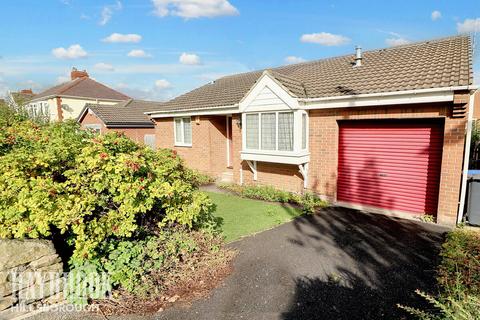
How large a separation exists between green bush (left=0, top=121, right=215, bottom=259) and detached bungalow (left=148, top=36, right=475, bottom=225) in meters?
5.29

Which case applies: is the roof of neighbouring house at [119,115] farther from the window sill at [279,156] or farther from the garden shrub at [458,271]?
the garden shrub at [458,271]

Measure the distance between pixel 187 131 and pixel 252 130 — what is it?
5.61 m

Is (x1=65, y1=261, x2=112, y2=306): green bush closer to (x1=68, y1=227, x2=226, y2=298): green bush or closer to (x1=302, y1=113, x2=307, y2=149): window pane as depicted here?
(x1=68, y1=227, x2=226, y2=298): green bush

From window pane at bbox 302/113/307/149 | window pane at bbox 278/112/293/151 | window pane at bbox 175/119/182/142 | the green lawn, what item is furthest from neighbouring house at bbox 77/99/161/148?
window pane at bbox 302/113/307/149

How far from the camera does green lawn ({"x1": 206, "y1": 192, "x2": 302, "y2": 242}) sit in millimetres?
6854

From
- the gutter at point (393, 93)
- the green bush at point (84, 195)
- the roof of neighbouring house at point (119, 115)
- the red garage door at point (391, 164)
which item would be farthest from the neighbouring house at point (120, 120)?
the green bush at point (84, 195)

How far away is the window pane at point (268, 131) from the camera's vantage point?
934cm

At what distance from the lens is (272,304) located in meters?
3.98

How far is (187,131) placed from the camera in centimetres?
1448

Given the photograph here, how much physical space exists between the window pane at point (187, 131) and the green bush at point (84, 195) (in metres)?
9.44

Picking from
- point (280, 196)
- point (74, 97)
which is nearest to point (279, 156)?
point (280, 196)

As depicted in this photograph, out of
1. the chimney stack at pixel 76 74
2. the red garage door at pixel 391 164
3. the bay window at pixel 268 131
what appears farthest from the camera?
the chimney stack at pixel 76 74

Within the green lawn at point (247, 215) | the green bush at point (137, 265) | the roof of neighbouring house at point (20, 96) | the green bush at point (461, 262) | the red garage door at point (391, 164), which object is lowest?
the green lawn at point (247, 215)

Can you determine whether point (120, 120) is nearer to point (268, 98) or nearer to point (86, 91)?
point (86, 91)
